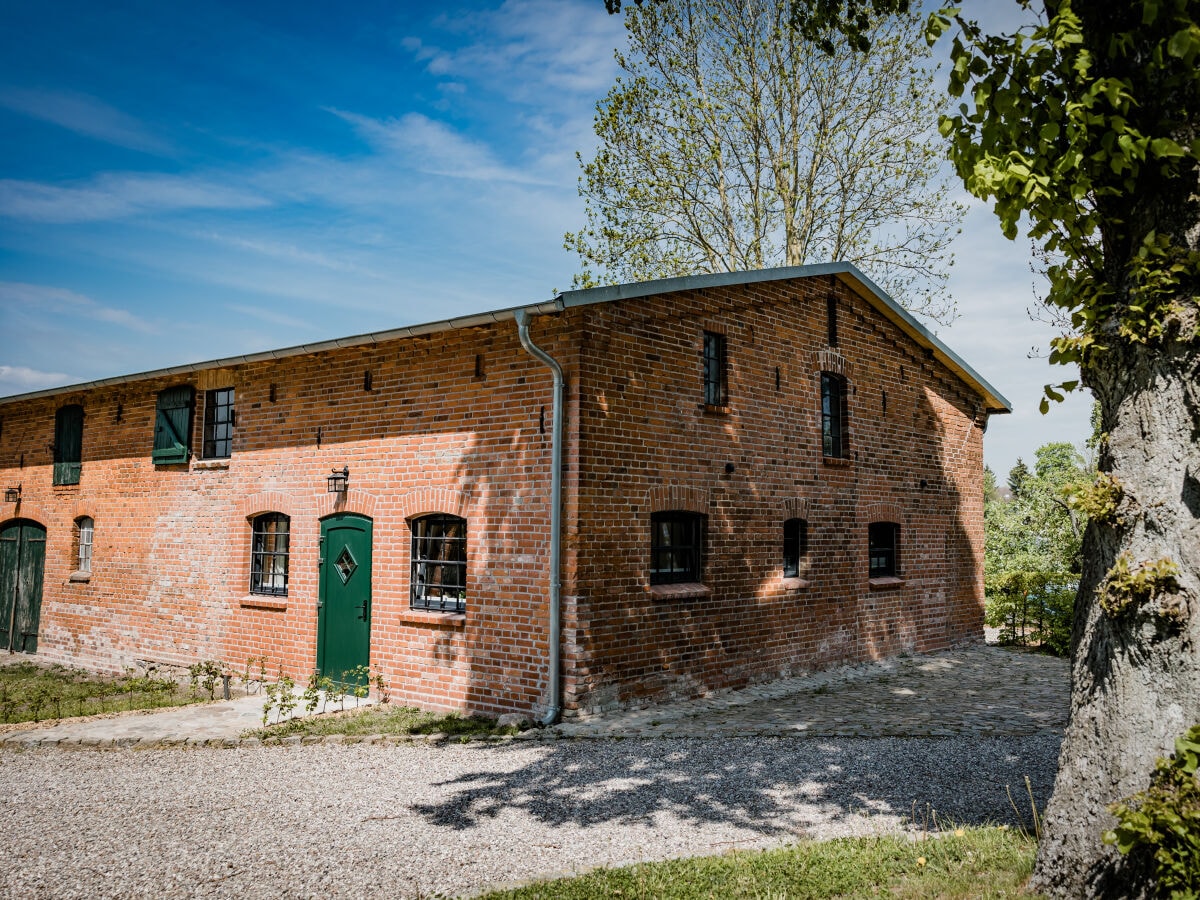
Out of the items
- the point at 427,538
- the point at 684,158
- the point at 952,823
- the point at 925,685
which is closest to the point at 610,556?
the point at 427,538

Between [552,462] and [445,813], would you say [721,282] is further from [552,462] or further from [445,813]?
[445,813]

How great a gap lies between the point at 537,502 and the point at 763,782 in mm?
3535

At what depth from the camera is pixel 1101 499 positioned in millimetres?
4207

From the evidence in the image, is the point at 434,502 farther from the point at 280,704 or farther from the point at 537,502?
the point at 280,704

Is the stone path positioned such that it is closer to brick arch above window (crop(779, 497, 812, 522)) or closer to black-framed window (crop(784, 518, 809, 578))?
black-framed window (crop(784, 518, 809, 578))

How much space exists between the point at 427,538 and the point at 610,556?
7.72ft

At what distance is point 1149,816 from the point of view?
12.1ft

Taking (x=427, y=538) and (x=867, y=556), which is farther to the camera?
(x=867, y=556)

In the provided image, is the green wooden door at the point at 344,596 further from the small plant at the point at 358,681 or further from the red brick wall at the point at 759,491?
the red brick wall at the point at 759,491

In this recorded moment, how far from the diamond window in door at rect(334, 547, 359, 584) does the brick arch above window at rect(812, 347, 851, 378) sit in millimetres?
6815

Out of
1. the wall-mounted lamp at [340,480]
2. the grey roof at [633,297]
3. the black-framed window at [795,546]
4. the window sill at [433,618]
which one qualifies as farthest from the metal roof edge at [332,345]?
the black-framed window at [795,546]

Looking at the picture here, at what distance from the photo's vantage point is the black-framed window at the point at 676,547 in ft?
31.6

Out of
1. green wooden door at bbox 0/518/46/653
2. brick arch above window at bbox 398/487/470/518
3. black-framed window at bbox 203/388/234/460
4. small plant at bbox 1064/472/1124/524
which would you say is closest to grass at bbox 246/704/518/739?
brick arch above window at bbox 398/487/470/518

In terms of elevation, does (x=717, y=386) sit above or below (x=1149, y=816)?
above
